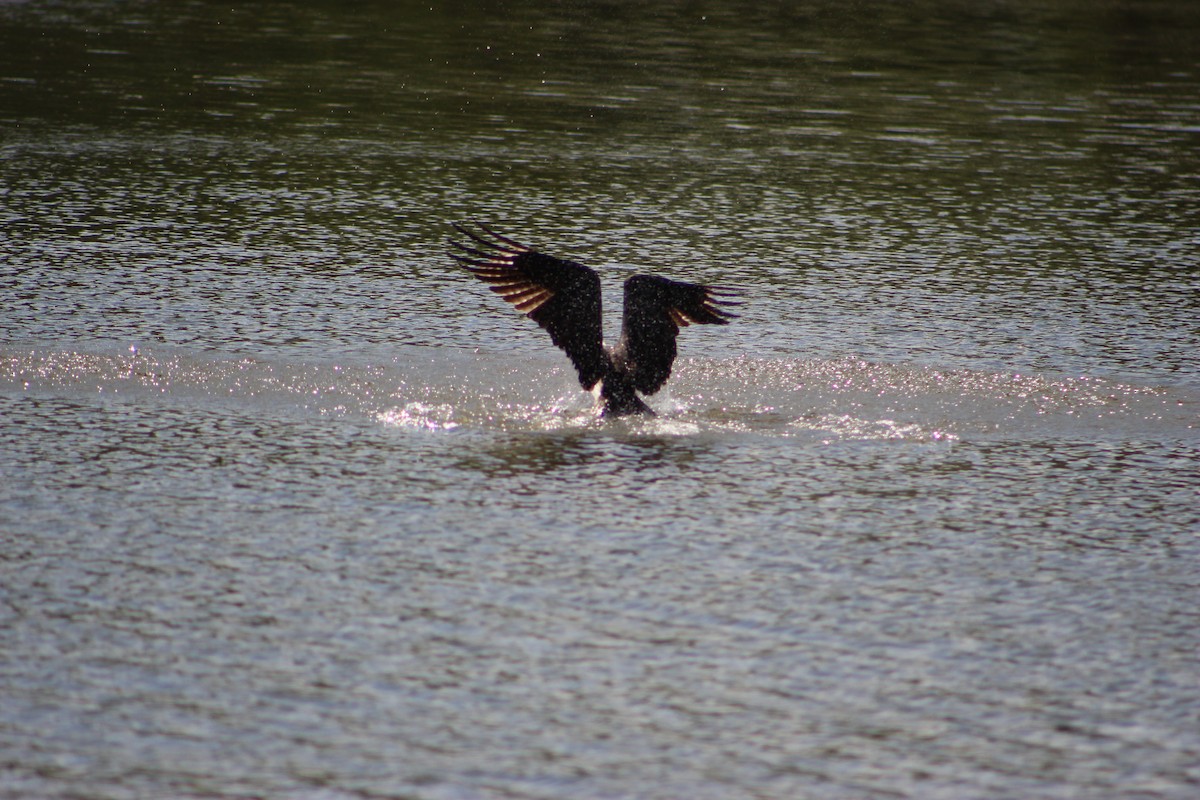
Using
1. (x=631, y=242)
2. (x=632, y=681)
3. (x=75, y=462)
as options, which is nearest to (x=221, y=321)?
(x=75, y=462)

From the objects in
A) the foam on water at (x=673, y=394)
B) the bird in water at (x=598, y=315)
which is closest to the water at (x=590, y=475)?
the foam on water at (x=673, y=394)

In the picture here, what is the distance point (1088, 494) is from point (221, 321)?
380cm

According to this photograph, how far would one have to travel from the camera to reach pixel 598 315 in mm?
6727

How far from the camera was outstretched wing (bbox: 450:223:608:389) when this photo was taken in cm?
672

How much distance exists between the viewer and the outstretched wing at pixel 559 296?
6.72 m

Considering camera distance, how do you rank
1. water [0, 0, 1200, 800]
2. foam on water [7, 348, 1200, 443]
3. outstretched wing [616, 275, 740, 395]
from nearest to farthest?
water [0, 0, 1200, 800], foam on water [7, 348, 1200, 443], outstretched wing [616, 275, 740, 395]

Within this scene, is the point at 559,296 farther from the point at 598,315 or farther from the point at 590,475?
Result: the point at 590,475

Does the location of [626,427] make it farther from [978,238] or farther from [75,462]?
[978,238]

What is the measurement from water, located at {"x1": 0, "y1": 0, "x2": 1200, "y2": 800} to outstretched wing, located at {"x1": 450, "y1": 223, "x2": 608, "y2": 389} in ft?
0.75

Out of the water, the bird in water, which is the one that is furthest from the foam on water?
the bird in water

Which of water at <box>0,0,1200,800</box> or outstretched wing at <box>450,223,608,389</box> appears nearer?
water at <box>0,0,1200,800</box>

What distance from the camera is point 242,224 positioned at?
33.2ft

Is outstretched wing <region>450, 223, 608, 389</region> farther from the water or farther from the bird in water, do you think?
the water

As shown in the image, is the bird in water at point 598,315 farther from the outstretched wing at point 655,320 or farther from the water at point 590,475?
the water at point 590,475
